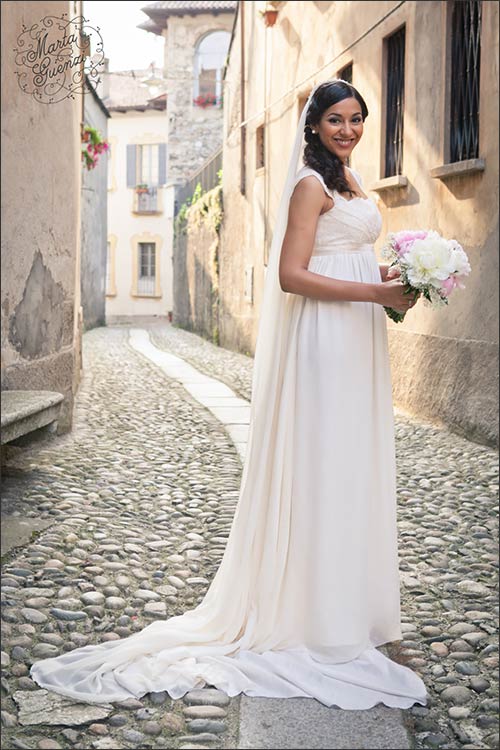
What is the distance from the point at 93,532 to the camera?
4492 millimetres

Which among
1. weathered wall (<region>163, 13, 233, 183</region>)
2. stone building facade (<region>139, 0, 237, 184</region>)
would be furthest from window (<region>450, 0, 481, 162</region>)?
weathered wall (<region>163, 13, 233, 183</region>)

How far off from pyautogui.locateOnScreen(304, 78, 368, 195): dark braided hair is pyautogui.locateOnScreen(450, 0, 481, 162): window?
467cm

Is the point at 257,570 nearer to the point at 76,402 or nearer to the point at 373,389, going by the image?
the point at 373,389

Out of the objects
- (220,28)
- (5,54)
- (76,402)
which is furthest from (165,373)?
(220,28)

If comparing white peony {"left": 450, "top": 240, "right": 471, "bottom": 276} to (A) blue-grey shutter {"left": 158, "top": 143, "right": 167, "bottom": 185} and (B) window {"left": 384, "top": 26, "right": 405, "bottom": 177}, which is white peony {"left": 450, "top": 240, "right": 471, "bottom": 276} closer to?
(B) window {"left": 384, "top": 26, "right": 405, "bottom": 177}

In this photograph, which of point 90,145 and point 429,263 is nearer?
point 429,263

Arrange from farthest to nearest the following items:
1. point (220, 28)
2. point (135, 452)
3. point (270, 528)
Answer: point (220, 28)
point (135, 452)
point (270, 528)

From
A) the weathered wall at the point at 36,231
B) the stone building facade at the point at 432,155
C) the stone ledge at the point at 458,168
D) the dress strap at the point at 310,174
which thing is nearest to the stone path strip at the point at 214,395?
the weathered wall at the point at 36,231

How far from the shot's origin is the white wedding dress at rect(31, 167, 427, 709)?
2.95m

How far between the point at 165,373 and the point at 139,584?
8.37 m

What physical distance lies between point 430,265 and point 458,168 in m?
4.78

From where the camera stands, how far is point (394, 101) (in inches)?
360

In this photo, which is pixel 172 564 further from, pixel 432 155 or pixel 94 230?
pixel 94 230

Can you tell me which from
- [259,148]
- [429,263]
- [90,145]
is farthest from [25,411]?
[259,148]
